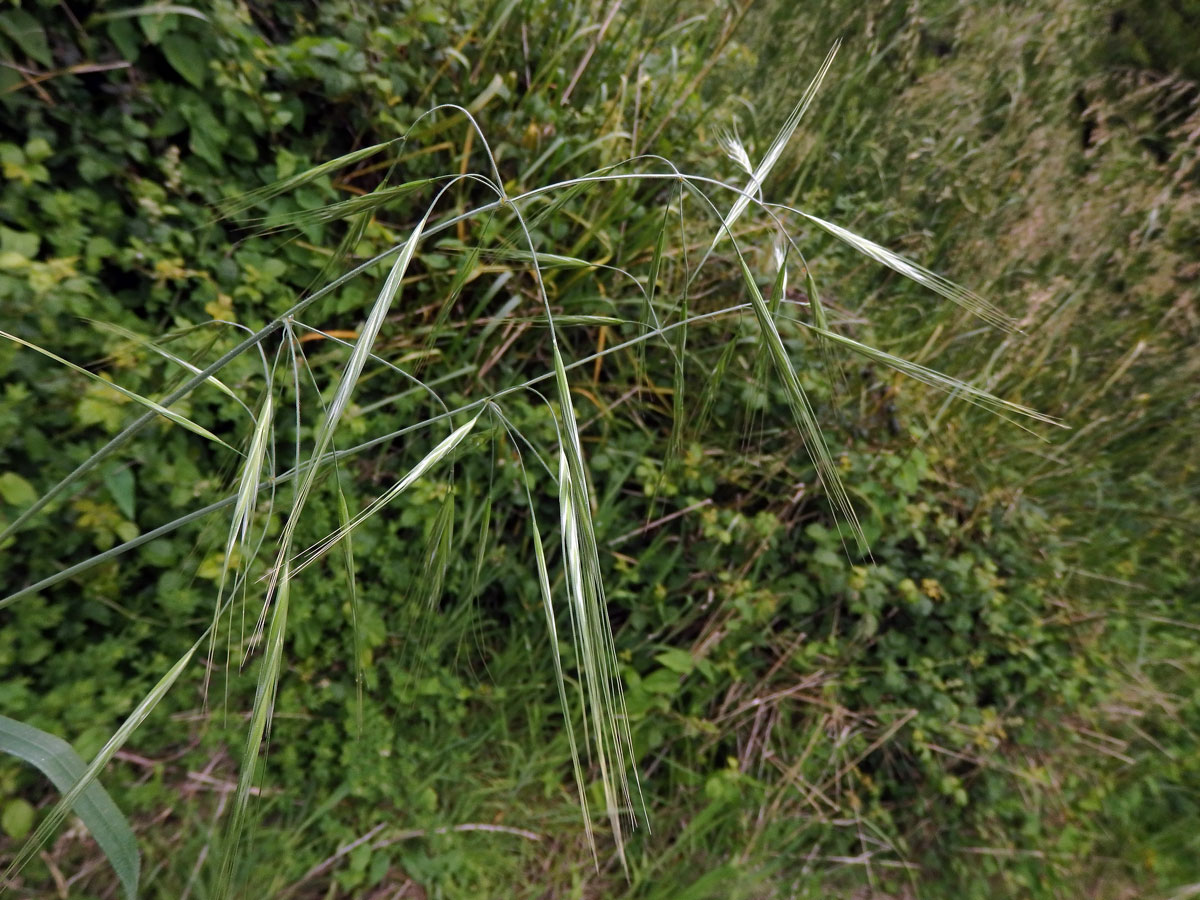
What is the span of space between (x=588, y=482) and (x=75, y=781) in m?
0.84

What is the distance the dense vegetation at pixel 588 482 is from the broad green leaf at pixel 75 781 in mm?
373

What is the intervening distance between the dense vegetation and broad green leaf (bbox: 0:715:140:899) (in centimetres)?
37

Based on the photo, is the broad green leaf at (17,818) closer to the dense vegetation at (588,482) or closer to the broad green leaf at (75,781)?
the dense vegetation at (588,482)

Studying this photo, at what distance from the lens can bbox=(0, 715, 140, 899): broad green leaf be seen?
2.16 ft

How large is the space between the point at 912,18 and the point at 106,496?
281 centimetres

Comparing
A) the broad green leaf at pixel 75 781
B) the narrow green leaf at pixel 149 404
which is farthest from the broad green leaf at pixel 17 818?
the narrow green leaf at pixel 149 404

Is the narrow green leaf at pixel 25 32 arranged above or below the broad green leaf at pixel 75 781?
above

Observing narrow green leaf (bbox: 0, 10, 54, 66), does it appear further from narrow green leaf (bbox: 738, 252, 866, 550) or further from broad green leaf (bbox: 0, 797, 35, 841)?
narrow green leaf (bbox: 738, 252, 866, 550)

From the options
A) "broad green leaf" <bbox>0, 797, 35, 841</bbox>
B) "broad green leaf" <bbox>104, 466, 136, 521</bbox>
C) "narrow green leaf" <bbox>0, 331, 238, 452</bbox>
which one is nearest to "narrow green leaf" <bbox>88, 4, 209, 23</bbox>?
"broad green leaf" <bbox>104, 466, 136, 521</bbox>

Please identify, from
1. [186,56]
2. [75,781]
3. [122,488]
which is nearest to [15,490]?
[122,488]

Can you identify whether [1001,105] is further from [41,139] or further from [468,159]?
[41,139]

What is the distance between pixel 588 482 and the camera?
4.31 ft

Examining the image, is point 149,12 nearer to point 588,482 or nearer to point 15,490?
point 15,490

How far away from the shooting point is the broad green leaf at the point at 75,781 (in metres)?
0.66
